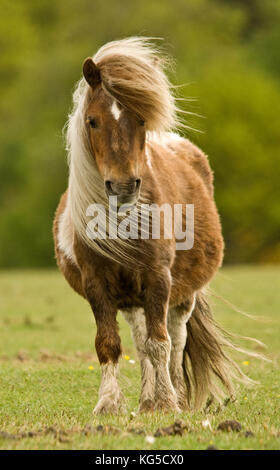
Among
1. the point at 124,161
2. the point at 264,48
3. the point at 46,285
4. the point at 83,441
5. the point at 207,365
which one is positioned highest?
the point at 264,48

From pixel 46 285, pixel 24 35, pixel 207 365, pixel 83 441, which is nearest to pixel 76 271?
pixel 207 365

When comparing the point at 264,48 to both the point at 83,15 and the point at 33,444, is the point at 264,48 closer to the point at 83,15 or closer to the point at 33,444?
the point at 83,15

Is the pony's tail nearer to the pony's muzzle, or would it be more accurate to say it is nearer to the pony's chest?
the pony's chest

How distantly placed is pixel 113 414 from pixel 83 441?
49.6 inches

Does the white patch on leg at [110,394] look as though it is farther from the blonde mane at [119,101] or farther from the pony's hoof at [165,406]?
the blonde mane at [119,101]

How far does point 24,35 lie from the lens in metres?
63.8

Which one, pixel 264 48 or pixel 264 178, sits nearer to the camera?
pixel 264 178

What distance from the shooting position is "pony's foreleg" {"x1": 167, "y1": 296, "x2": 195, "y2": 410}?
6996 mm

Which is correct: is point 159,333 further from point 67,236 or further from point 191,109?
point 191,109

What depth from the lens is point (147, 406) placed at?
5.97m

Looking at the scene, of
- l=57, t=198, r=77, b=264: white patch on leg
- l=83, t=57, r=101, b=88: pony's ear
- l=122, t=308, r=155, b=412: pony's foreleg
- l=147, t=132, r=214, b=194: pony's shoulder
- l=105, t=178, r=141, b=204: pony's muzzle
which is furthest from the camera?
l=147, t=132, r=214, b=194: pony's shoulder

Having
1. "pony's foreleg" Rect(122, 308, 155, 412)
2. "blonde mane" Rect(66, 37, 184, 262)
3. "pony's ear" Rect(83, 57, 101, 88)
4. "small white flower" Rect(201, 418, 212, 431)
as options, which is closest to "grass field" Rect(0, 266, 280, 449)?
"small white flower" Rect(201, 418, 212, 431)

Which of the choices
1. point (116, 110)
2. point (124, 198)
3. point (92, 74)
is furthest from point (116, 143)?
point (92, 74)

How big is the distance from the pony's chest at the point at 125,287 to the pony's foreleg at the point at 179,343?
123 cm
